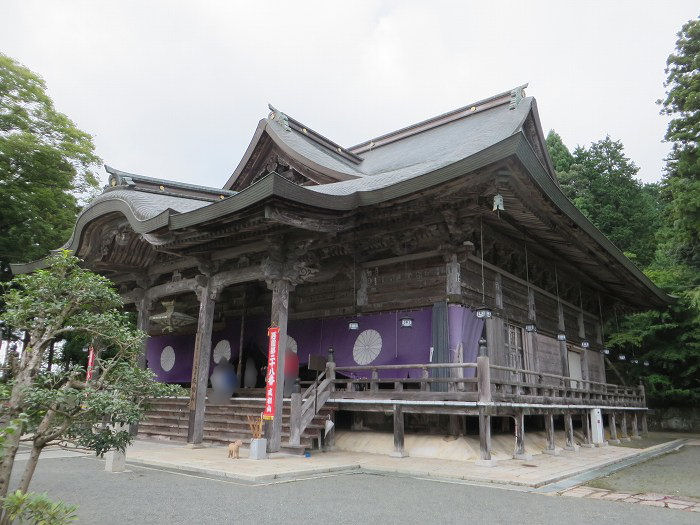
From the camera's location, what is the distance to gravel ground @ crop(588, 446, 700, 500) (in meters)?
7.18

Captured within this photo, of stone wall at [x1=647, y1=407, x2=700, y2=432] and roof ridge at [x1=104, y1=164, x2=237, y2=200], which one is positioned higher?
roof ridge at [x1=104, y1=164, x2=237, y2=200]

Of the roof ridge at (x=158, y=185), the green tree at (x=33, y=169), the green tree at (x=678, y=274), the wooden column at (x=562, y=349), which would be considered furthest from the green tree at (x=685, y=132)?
the green tree at (x=33, y=169)

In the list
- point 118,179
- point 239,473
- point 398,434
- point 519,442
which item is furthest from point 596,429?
point 118,179

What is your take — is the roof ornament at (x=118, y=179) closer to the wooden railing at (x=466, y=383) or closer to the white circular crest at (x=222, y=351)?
the white circular crest at (x=222, y=351)

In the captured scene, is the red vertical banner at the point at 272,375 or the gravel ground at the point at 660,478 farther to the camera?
the red vertical banner at the point at 272,375

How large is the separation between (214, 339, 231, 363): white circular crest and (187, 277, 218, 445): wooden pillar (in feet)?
13.5

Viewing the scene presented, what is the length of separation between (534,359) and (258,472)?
917 cm

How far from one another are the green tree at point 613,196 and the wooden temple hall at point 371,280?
15775 millimetres

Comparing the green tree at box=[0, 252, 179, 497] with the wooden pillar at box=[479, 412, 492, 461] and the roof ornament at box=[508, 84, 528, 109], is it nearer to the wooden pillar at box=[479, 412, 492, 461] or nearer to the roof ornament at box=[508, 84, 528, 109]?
the wooden pillar at box=[479, 412, 492, 461]

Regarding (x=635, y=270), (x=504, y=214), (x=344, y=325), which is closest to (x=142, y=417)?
(x=344, y=325)

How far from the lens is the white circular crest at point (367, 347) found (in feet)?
38.7

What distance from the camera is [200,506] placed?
541 centimetres

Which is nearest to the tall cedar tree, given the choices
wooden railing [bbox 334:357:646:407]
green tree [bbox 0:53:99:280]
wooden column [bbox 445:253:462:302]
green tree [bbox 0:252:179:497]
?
wooden railing [bbox 334:357:646:407]

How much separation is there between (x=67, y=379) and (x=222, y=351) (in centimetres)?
1107
